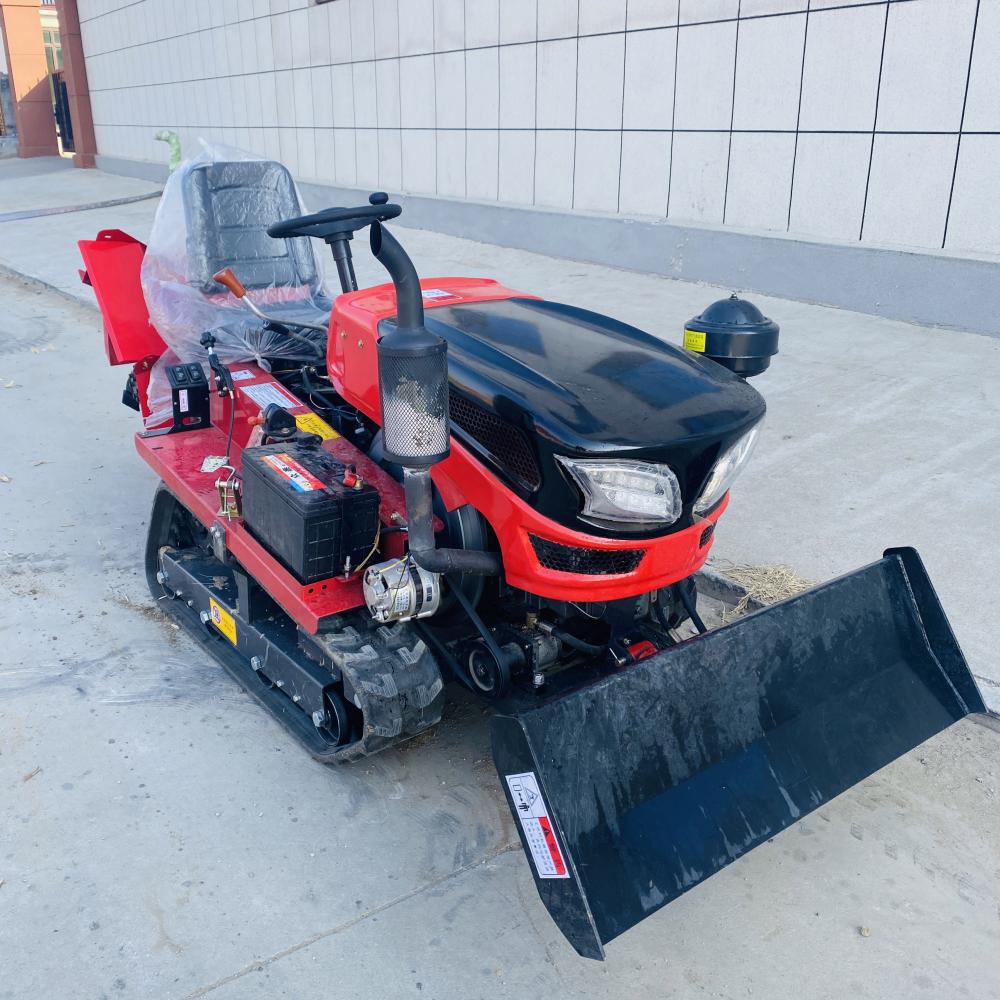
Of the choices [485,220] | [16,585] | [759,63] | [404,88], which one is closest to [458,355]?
[16,585]

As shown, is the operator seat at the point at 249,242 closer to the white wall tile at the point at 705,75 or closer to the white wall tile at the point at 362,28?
the white wall tile at the point at 705,75

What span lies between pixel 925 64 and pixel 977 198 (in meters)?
0.91

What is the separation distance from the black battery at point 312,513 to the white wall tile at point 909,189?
503cm

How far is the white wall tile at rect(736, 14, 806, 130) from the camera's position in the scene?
675 centimetres

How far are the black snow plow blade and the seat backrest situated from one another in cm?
233

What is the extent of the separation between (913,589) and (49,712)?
8.25ft

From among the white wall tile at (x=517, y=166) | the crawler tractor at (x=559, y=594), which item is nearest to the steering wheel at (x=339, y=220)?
the crawler tractor at (x=559, y=594)

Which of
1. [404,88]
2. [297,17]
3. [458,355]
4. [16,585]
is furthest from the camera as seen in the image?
[297,17]

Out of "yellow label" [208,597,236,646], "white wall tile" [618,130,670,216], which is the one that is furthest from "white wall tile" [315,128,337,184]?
"yellow label" [208,597,236,646]

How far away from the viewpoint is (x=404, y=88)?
10.8 metres

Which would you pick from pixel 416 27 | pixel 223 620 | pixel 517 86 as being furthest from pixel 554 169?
pixel 223 620

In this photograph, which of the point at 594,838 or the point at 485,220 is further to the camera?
the point at 485,220

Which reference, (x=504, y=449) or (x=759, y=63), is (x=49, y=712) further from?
(x=759, y=63)

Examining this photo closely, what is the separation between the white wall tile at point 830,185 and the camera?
654cm
